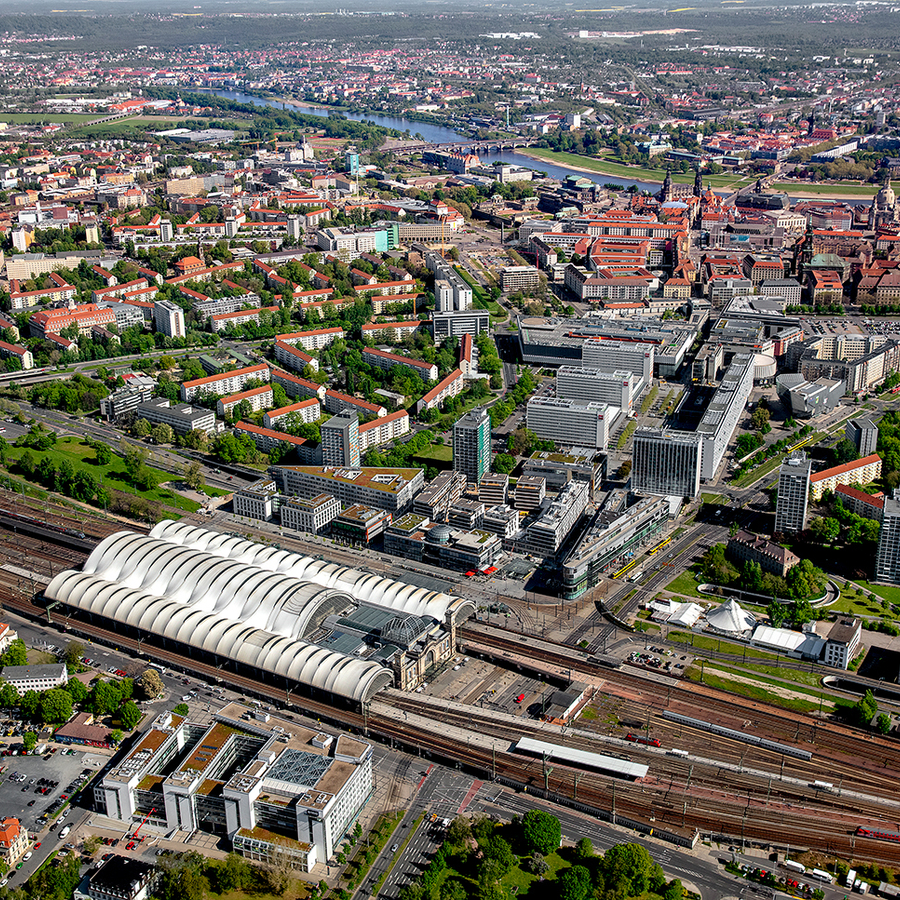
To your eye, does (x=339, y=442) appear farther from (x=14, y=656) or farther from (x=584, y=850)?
(x=584, y=850)

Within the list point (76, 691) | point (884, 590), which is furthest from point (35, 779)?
point (884, 590)

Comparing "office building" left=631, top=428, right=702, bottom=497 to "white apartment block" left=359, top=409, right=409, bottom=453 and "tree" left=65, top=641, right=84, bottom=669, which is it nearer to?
"white apartment block" left=359, top=409, right=409, bottom=453

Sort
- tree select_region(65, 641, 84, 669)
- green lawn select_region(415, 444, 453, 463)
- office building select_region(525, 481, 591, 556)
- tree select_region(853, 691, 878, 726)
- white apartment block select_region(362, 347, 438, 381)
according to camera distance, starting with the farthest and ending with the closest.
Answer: white apartment block select_region(362, 347, 438, 381), green lawn select_region(415, 444, 453, 463), office building select_region(525, 481, 591, 556), tree select_region(65, 641, 84, 669), tree select_region(853, 691, 878, 726)

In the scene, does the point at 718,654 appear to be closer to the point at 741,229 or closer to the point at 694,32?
the point at 741,229

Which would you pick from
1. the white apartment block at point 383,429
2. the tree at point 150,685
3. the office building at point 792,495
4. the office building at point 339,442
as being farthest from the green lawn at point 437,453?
the tree at point 150,685

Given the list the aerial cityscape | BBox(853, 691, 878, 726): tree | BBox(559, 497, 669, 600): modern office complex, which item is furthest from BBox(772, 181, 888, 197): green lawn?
BBox(853, 691, 878, 726): tree

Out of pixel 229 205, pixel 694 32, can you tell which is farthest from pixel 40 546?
pixel 694 32

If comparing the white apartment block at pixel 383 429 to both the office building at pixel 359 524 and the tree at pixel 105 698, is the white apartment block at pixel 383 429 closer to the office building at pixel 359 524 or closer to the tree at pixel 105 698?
the office building at pixel 359 524
